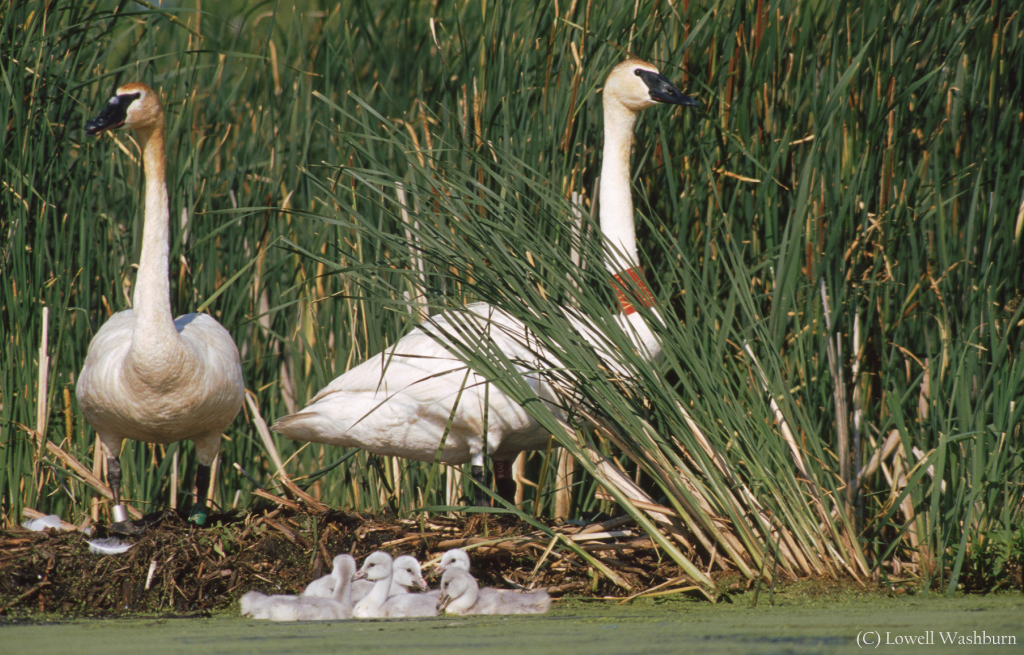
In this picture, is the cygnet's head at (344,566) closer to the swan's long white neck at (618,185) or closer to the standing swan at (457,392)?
the standing swan at (457,392)

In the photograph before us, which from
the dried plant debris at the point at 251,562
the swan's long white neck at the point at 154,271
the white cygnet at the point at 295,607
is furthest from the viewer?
the swan's long white neck at the point at 154,271

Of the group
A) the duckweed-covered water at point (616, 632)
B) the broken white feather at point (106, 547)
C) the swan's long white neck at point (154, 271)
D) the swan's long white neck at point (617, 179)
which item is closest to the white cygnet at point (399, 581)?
the duckweed-covered water at point (616, 632)

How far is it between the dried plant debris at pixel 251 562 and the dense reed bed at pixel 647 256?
203mm

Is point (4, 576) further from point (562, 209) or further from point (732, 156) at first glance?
point (732, 156)

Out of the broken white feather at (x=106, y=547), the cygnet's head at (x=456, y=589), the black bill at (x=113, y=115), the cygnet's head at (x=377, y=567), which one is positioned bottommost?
the cygnet's head at (x=456, y=589)

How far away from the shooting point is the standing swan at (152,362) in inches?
170

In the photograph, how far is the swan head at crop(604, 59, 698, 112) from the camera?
14.2ft

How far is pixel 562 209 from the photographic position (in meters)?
3.59

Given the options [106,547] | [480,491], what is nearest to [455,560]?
[480,491]

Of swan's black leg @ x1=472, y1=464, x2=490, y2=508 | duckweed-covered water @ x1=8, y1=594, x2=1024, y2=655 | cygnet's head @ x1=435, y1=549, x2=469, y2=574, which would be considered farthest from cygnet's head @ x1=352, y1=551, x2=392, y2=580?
swan's black leg @ x1=472, y1=464, x2=490, y2=508

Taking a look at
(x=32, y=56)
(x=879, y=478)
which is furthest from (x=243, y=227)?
(x=879, y=478)

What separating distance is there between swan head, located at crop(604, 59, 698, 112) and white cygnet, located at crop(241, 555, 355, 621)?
2.37 metres

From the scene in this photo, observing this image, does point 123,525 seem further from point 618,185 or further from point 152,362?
point 618,185

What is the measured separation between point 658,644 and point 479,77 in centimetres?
300
